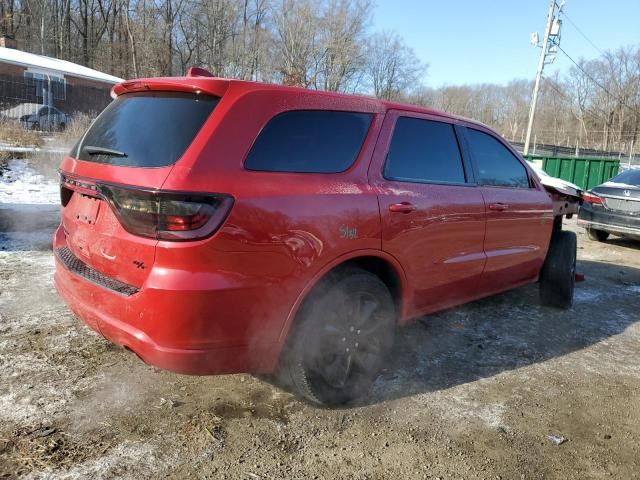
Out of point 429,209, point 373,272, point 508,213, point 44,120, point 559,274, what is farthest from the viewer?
point 44,120

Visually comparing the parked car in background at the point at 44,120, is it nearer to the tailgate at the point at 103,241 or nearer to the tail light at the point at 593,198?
the tail light at the point at 593,198

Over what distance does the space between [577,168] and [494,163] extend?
16129mm

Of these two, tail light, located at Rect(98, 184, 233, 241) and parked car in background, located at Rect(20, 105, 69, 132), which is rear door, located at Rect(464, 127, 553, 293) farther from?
parked car in background, located at Rect(20, 105, 69, 132)

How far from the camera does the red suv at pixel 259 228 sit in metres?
2.27

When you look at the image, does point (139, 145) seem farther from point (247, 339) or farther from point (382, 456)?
point (382, 456)

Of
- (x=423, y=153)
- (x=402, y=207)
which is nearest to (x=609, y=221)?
(x=423, y=153)

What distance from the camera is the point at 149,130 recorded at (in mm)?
2570

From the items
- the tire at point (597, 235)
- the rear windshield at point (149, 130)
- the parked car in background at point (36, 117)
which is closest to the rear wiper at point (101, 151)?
the rear windshield at point (149, 130)

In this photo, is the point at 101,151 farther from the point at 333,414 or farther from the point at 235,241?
the point at 333,414

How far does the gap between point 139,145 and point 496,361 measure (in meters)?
2.90

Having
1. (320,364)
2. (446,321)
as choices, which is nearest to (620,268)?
(446,321)

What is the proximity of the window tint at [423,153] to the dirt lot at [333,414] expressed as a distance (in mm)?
1353

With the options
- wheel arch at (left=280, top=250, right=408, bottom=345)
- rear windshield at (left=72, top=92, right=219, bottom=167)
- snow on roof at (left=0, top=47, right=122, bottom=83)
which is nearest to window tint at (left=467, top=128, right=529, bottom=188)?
wheel arch at (left=280, top=250, right=408, bottom=345)

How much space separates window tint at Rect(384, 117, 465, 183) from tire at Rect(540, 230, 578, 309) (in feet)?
6.07
